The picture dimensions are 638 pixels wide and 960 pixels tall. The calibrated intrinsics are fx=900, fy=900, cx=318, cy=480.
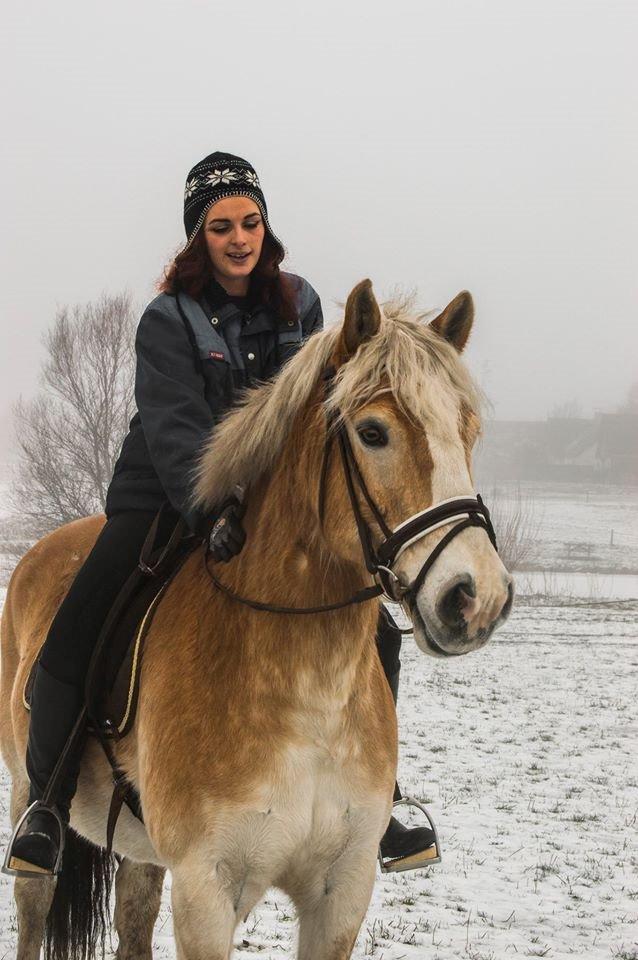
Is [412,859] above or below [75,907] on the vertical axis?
above

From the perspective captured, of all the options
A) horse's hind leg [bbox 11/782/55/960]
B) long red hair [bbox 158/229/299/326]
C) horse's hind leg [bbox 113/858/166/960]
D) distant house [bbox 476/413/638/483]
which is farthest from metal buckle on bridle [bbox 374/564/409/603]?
distant house [bbox 476/413/638/483]

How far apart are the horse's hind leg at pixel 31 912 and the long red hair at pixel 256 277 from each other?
2.76 metres

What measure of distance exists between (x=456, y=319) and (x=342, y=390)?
55 centimetres

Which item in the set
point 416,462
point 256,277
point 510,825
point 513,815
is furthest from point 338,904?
point 513,815

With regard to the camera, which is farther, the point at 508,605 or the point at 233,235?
the point at 233,235

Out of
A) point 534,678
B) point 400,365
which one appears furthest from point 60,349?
point 400,365

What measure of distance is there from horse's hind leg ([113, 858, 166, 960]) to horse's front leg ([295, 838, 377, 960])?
1.55 meters

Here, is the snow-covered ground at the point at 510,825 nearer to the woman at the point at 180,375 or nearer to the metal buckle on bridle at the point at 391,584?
the woman at the point at 180,375

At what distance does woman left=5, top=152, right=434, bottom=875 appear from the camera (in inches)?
124

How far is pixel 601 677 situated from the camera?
14734 mm

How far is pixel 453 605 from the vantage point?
6.79 ft

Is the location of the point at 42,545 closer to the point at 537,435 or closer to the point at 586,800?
the point at 586,800

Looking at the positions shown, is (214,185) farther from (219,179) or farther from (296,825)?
(296,825)

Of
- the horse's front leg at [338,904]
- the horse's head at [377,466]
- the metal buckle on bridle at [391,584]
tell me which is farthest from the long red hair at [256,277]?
the horse's front leg at [338,904]
